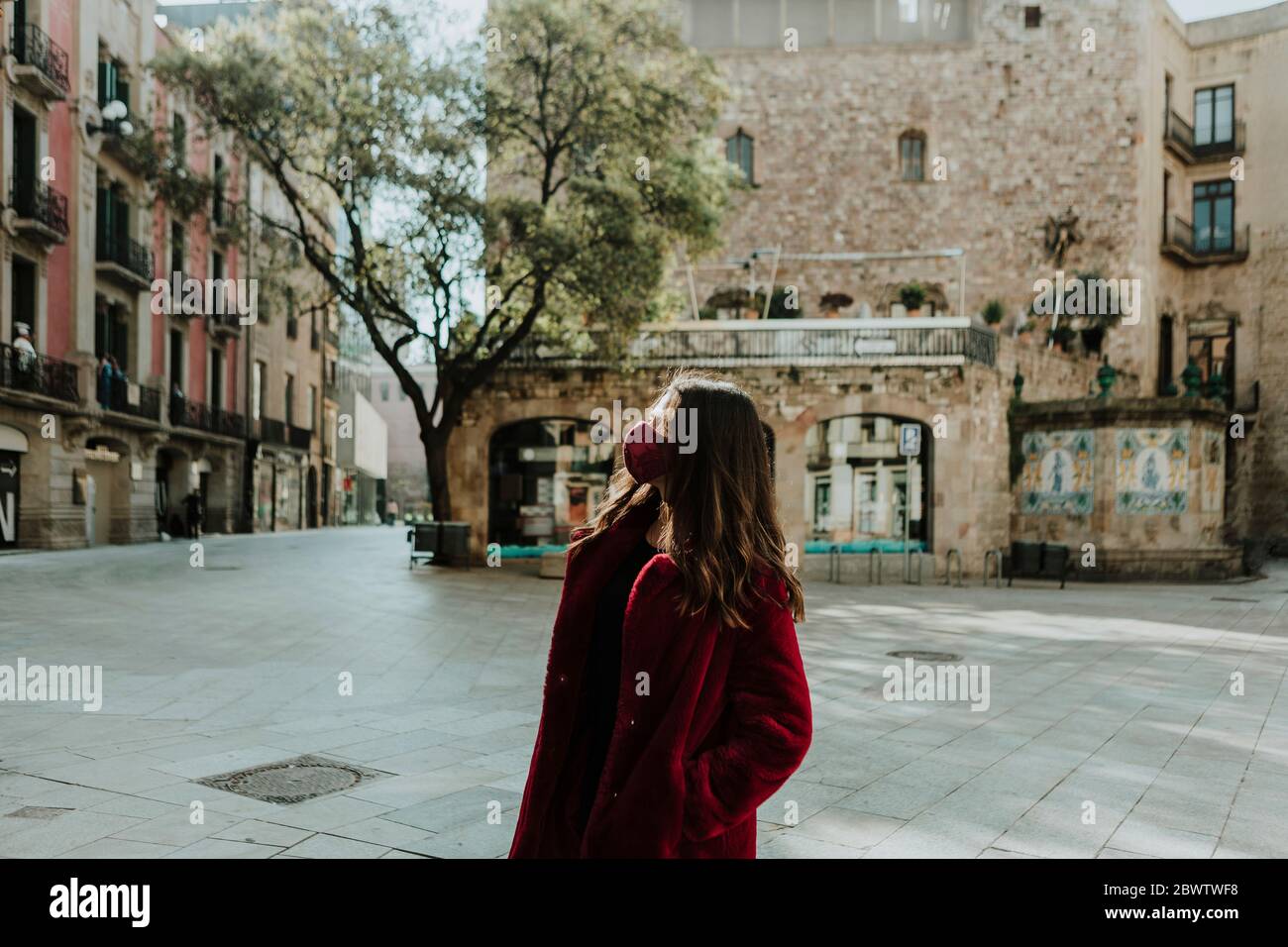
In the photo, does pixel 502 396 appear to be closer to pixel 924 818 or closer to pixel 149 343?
pixel 149 343

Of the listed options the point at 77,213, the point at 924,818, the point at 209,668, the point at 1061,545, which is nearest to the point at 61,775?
the point at 209,668

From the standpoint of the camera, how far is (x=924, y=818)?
4.64 meters

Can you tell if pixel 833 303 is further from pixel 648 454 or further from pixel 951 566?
pixel 648 454

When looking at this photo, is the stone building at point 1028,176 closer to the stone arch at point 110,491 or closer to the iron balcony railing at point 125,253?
the iron balcony railing at point 125,253

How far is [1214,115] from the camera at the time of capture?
110ft

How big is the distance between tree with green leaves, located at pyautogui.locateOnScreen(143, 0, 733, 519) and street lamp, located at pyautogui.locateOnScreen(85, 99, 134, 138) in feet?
20.3

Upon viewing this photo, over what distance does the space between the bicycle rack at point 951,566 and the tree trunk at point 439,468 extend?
9.93 meters

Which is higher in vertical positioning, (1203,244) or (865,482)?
(1203,244)

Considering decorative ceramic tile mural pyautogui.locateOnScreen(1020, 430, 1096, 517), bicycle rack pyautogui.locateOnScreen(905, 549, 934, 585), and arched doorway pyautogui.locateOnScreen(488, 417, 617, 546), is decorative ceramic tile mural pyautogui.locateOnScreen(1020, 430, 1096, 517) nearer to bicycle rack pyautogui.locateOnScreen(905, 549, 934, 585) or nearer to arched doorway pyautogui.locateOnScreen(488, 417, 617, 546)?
bicycle rack pyautogui.locateOnScreen(905, 549, 934, 585)

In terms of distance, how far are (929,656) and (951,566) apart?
37.5ft

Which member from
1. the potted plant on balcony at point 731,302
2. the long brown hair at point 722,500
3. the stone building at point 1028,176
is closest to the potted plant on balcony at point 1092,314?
the stone building at point 1028,176

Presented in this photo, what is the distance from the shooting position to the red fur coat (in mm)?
2043

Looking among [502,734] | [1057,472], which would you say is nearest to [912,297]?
[1057,472]

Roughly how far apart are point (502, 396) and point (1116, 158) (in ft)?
66.3
